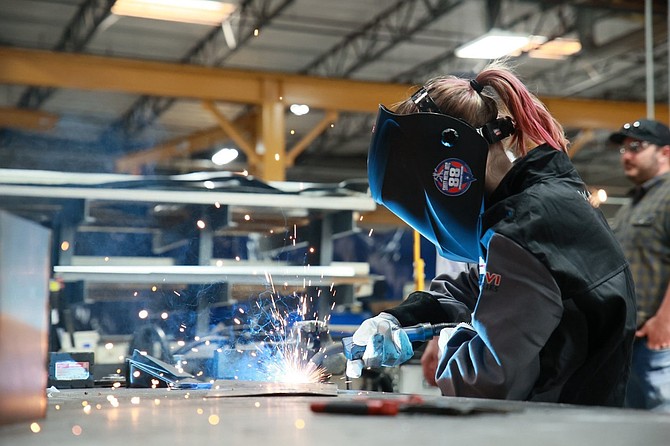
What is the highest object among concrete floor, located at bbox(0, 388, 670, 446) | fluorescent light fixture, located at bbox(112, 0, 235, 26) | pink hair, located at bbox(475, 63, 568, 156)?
fluorescent light fixture, located at bbox(112, 0, 235, 26)

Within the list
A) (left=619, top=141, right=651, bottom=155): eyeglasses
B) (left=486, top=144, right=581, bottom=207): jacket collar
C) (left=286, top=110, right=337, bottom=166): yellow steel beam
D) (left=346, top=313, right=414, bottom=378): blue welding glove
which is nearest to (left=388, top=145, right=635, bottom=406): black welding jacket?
(left=486, top=144, right=581, bottom=207): jacket collar

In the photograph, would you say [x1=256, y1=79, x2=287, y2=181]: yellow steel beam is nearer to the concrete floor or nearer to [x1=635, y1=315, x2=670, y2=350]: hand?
[x1=635, y1=315, x2=670, y2=350]: hand

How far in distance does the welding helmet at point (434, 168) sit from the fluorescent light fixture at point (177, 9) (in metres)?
6.98

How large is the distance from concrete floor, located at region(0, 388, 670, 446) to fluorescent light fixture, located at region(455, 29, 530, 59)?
912 cm

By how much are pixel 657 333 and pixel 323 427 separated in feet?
9.78

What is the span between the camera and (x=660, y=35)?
10156 mm

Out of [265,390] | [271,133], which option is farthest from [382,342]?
[271,133]

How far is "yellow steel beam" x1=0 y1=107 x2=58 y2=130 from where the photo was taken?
38.3ft

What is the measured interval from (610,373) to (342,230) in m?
2.46

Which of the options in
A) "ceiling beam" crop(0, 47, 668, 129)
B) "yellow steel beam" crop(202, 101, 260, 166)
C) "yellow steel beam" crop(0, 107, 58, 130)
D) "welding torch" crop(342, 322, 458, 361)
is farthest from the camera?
"yellow steel beam" crop(0, 107, 58, 130)

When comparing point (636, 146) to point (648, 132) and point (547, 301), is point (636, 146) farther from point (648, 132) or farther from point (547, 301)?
point (547, 301)

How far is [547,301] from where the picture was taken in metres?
1.54

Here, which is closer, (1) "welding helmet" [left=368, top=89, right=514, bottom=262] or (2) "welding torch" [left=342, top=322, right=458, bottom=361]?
(1) "welding helmet" [left=368, top=89, right=514, bottom=262]

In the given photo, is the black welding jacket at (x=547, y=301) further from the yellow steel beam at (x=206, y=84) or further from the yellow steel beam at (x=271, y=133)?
the yellow steel beam at (x=271, y=133)
